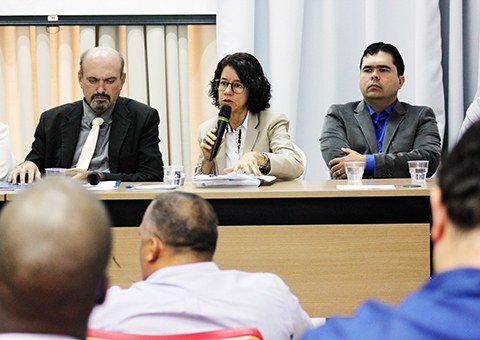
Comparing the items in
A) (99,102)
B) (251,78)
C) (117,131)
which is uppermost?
(251,78)

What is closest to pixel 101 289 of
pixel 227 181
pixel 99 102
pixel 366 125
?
pixel 227 181

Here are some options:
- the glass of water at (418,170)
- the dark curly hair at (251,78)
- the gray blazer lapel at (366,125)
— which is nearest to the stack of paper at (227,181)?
the glass of water at (418,170)

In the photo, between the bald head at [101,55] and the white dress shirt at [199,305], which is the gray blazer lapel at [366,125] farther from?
the white dress shirt at [199,305]

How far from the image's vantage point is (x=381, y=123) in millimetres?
4320

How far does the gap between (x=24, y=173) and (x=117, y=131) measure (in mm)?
613

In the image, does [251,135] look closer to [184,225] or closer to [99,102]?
[99,102]

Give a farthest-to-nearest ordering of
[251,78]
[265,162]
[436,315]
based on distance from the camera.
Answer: [251,78] → [265,162] → [436,315]

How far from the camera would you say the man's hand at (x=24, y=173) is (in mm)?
3617

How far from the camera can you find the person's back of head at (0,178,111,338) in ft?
3.09

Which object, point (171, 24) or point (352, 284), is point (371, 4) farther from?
point (352, 284)

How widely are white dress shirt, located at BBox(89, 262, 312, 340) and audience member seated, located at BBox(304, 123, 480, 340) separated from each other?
748 mm

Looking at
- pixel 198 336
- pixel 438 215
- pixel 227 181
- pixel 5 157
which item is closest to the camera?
pixel 438 215

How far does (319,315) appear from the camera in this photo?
308 cm

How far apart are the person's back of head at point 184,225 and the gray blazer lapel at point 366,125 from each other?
2.32 m
